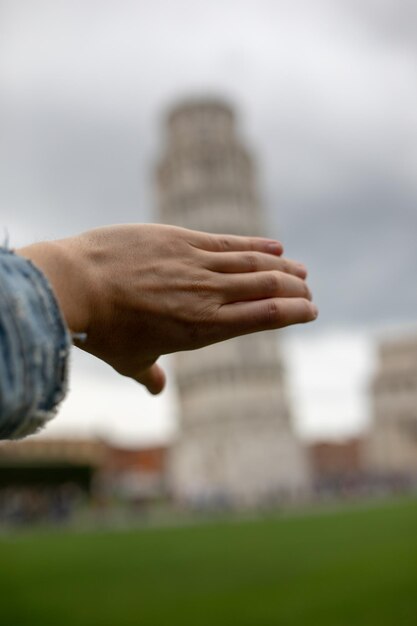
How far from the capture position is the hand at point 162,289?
1.18 meters

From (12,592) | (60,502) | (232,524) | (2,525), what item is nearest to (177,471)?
(60,502)

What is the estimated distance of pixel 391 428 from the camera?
51125 millimetres

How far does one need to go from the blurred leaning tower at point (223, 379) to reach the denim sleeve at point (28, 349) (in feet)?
97.5

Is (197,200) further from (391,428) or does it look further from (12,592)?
(12,592)

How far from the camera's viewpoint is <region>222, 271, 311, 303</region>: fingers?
1379mm

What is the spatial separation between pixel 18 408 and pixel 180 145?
42561 mm

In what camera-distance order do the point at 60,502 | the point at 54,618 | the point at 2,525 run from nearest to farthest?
1. the point at 54,618
2. the point at 2,525
3. the point at 60,502

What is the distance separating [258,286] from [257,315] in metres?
0.06

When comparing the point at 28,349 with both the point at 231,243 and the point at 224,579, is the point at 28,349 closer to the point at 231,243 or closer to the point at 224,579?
the point at 231,243

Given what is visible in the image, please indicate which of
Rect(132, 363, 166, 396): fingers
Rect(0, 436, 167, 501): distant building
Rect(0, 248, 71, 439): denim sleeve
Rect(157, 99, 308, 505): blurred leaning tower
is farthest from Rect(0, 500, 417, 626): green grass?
Rect(157, 99, 308, 505): blurred leaning tower

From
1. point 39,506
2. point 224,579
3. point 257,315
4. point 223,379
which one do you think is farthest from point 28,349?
point 223,379

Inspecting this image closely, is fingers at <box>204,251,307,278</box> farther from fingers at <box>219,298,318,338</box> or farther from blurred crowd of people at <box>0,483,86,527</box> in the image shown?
blurred crowd of people at <box>0,483,86,527</box>

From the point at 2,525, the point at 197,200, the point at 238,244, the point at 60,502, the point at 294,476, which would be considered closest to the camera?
the point at 238,244

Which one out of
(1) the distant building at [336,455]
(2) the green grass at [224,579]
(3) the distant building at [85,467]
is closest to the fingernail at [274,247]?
(2) the green grass at [224,579]
